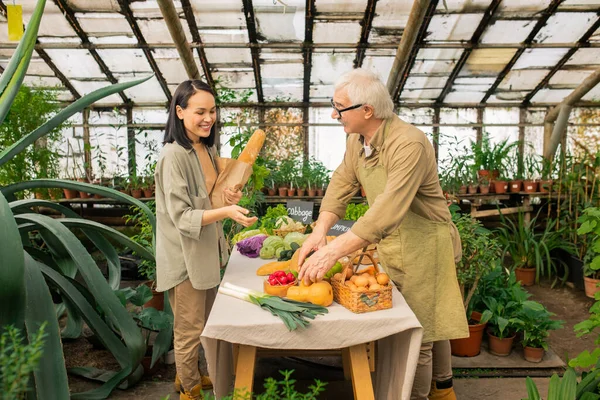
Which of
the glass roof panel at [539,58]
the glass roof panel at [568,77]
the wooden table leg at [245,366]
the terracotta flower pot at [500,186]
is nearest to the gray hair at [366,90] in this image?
the wooden table leg at [245,366]

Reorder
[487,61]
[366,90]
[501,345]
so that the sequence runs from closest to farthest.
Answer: [366,90], [501,345], [487,61]

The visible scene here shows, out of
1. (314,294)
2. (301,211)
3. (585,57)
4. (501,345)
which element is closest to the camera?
(314,294)

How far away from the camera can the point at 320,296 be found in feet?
6.26

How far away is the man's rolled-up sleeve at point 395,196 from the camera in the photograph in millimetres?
1968

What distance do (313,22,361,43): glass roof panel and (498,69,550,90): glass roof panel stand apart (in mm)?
2460

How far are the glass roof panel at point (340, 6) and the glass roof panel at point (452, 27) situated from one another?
93cm

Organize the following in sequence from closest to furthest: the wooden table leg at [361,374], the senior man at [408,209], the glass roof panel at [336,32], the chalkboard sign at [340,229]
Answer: the wooden table leg at [361,374]
the senior man at [408,209]
the chalkboard sign at [340,229]
the glass roof panel at [336,32]

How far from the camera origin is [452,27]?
6.70 meters

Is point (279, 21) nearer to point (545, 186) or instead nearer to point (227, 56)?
point (227, 56)

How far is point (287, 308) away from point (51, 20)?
20.4ft

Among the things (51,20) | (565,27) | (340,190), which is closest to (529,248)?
(565,27)

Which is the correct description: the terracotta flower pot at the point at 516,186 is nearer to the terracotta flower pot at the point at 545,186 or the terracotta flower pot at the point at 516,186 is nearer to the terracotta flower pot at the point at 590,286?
the terracotta flower pot at the point at 545,186

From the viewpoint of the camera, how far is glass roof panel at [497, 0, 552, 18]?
6312 millimetres

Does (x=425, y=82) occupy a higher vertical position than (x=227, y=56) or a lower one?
lower
